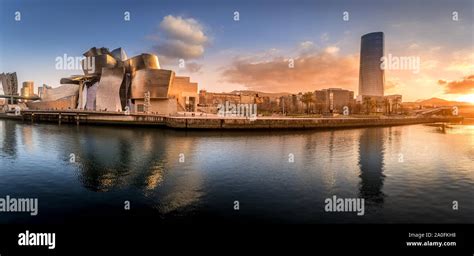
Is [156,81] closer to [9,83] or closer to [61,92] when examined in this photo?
[61,92]

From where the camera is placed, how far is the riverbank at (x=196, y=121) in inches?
1902

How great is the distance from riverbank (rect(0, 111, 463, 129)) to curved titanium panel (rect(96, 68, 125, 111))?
9.07 meters

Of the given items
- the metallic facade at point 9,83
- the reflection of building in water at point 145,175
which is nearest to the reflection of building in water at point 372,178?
the reflection of building in water at point 145,175

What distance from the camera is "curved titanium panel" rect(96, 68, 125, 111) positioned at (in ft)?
250

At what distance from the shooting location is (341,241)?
360 inches

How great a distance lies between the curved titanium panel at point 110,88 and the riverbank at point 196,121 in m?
9.07

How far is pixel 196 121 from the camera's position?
157 ft

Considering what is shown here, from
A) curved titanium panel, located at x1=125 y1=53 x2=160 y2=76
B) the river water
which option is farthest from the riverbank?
the river water

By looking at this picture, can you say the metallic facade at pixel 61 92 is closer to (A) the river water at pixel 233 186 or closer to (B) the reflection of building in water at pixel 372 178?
(A) the river water at pixel 233 186

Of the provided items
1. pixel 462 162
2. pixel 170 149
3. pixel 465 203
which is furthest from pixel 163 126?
pixel 465 203

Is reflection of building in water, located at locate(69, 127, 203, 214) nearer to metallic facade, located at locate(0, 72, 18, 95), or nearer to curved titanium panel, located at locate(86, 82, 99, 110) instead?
curved titanium panel, located at locate(86, 82, 99, 110)

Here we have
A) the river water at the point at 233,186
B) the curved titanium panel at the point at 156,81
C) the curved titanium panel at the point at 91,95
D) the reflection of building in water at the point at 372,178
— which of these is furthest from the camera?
the curved titanium panel at the point at 91,95

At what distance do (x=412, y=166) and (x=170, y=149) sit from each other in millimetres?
19358

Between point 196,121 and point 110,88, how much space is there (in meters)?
39.6
